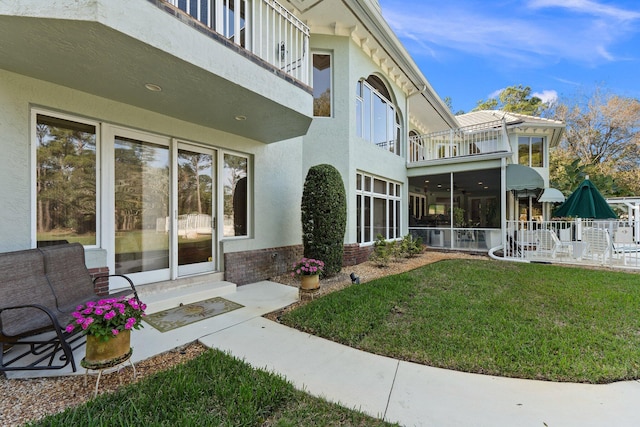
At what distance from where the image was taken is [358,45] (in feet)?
31.1

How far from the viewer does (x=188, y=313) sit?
485 centimetres

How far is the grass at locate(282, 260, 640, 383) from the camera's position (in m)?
3.30

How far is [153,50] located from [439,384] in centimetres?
508

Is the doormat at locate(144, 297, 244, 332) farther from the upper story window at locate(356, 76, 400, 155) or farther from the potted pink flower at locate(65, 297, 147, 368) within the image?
the upper story window at locate(356, 76, 400, 155)

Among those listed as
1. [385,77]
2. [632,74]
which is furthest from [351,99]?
[632,74]

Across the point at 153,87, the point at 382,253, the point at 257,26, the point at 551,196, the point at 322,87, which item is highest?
the point at 322,87

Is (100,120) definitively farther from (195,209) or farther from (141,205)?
(195,209)

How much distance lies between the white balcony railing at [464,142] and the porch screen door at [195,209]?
10726 mm

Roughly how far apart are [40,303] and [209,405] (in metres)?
2.66

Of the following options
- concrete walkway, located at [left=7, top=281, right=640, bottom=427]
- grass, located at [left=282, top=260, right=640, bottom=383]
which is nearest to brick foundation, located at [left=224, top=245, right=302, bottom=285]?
grass, located at [left=282, top=260, right=640, bottom=383]

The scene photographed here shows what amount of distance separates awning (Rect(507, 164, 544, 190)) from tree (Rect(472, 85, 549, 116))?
78.7 feet

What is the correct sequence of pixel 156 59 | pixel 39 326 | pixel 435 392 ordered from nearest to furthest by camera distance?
1. pixel 435 392
2. pixel 39 326
3. pixel 156 59

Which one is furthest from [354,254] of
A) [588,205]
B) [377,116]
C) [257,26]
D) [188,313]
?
[588,205]

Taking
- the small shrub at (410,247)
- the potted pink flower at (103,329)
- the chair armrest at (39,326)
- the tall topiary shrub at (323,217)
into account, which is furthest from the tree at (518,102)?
the chair armrest at (39,326)
